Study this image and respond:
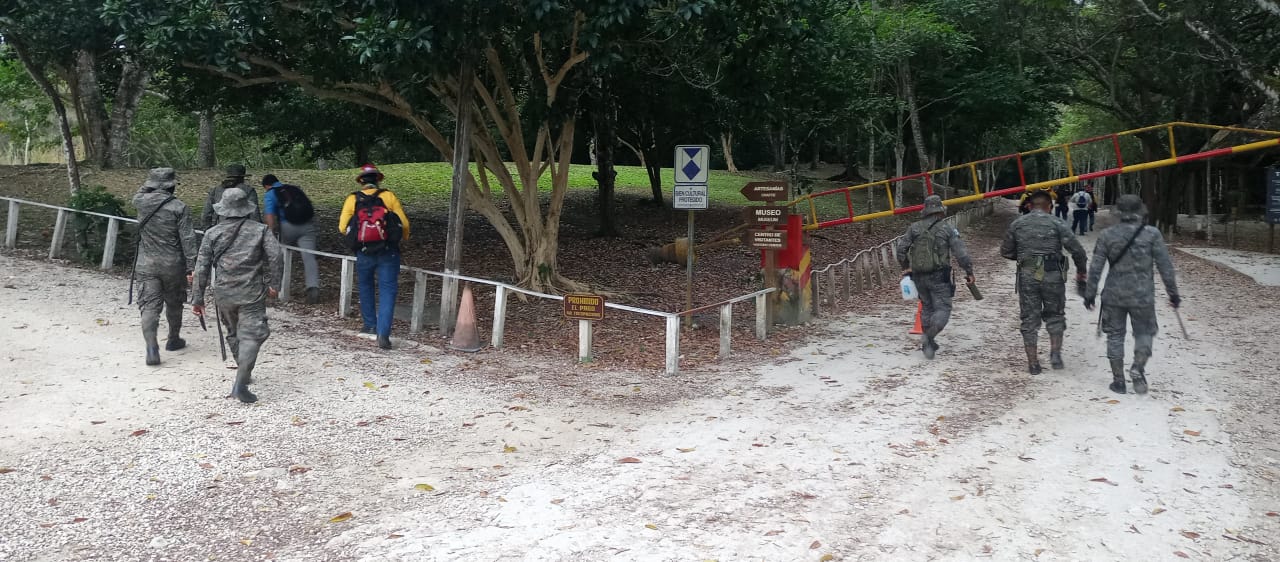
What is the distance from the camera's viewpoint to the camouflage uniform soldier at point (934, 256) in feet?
33.0

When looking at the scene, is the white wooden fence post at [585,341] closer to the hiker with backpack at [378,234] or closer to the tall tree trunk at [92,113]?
the hiker with backpack at [378,234]

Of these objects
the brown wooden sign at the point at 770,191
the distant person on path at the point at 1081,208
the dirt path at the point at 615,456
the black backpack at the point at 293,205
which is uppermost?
the distant person on path at the point at 1081,208

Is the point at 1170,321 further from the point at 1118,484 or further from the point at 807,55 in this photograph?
the point at 1118,484

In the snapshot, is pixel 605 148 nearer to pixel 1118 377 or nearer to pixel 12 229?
pixel 12 229

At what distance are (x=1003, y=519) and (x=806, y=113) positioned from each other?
18836mm

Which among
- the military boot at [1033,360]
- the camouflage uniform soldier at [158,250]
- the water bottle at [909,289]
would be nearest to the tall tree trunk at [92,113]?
the camouflage uniform soldier at [158,250]

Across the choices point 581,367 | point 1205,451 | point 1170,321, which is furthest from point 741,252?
point 1205,451

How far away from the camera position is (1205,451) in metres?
7.15

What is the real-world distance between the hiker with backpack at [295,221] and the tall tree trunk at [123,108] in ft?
30.5

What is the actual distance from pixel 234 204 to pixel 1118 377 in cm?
780

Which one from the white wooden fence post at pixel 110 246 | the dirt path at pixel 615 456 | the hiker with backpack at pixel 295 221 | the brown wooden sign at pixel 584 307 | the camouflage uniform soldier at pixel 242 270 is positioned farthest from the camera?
the white wooden fence post at pixel 110 246

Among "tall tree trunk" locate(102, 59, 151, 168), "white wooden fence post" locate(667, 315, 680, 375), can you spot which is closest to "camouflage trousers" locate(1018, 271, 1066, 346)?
"white wooden fence post" locate(667, 315, 680, 375)

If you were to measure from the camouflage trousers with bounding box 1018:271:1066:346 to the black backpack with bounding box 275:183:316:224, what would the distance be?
8313 mm

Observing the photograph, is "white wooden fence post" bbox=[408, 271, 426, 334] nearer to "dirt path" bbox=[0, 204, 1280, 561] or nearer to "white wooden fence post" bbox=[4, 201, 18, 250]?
"dirt path" bbox=[0, 204, 1280, 561]
